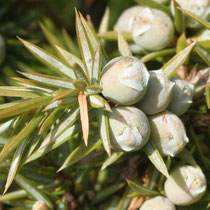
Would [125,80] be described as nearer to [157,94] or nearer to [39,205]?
[157,94]

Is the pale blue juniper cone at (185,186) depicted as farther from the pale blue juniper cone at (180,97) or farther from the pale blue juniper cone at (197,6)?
the pale blue juniper cone at (197,6)

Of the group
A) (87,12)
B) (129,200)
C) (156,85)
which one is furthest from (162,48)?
(87,12)

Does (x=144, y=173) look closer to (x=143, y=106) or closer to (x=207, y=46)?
(x=143, y=106)

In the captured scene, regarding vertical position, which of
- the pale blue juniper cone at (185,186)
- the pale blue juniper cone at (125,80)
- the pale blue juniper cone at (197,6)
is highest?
the pale blue juniper cone at (197,6)

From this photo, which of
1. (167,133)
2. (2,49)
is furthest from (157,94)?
(2,49)

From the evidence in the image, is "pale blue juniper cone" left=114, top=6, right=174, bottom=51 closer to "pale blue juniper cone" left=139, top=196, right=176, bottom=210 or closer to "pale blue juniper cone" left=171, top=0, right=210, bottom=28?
"pale blue juniper cone" left=171, top=0, right=210, bottom=28

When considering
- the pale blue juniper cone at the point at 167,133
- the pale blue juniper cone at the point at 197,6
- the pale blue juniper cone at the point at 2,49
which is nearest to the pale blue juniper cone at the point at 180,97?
the pale blue juniper cone at the point at 167,133
